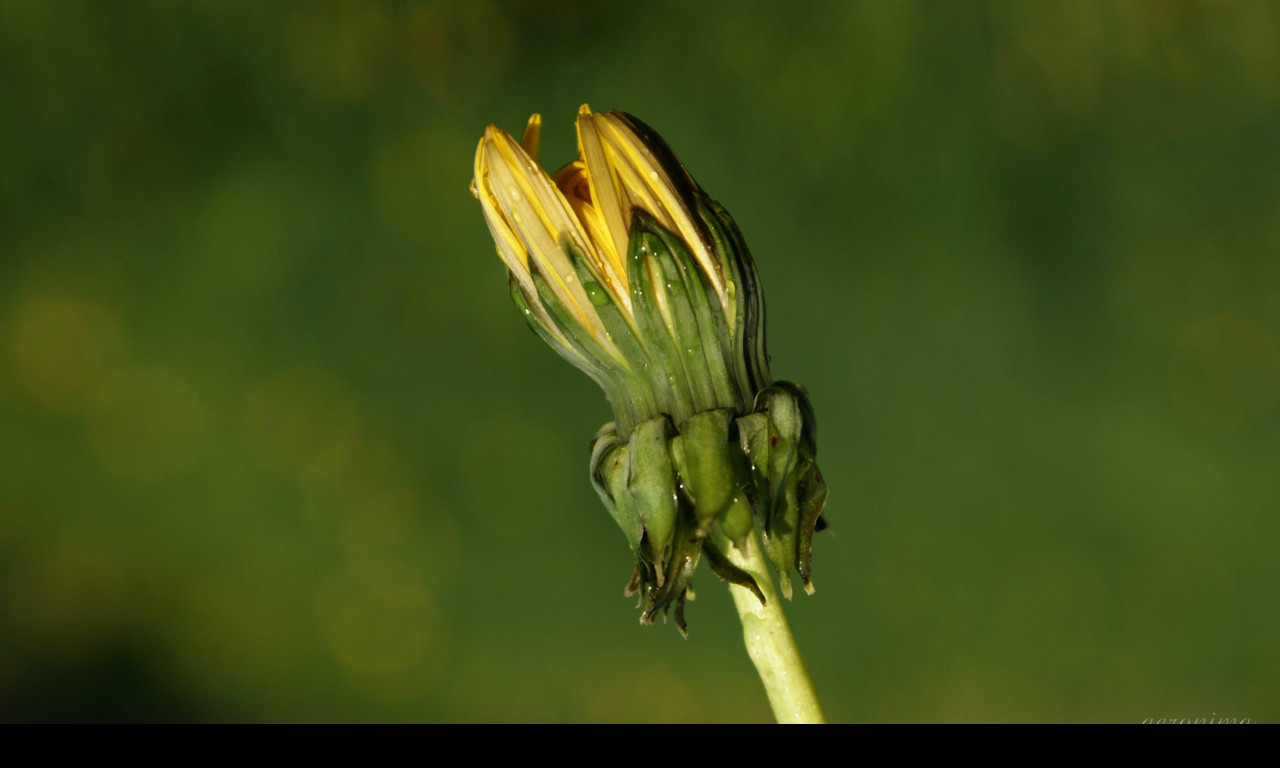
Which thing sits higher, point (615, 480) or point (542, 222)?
point (542, 222)

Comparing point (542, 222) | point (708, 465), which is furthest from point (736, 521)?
point (542, 222)

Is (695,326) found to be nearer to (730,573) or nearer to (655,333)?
(655,333)

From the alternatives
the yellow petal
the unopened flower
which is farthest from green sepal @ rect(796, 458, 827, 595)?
the yellow petal

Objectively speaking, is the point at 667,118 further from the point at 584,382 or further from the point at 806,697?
the point at 806,697

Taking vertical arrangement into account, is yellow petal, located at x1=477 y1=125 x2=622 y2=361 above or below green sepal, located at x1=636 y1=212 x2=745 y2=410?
above

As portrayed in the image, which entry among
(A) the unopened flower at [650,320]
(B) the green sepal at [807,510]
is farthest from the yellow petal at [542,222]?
(B) the green sepal at [807,510]

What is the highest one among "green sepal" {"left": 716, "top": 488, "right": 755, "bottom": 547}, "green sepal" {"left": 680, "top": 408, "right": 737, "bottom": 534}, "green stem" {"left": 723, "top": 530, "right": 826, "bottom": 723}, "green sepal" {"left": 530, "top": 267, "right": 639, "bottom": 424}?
"green sepal" {"left": 530, "top": 267, "right": 639, "bottom": 424}

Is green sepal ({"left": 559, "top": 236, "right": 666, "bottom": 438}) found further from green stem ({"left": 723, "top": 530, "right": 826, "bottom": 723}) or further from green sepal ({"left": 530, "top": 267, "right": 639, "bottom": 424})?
green stem ({"left": 723, "top": 530, "right": 826, "bottom": 723})

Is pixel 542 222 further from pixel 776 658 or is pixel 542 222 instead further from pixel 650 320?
A: pixel 776 658
